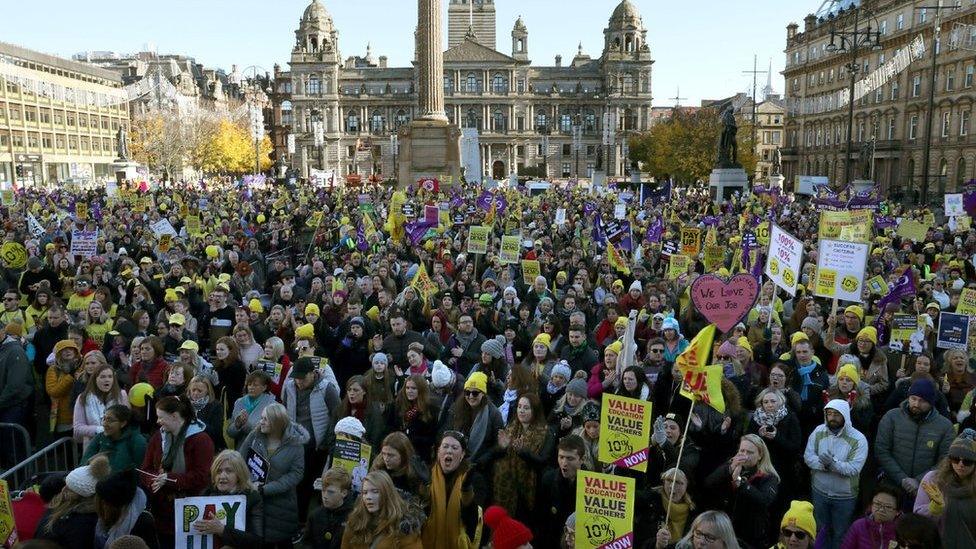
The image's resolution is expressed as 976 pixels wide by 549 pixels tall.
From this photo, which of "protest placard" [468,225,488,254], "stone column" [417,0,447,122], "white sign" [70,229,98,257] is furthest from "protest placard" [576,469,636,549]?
"stone column" [417,0,447,122]

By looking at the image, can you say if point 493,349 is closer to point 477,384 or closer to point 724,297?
point 477,384

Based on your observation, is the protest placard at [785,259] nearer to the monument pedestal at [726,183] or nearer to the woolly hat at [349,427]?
the woolly hat at [349,427]

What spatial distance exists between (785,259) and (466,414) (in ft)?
17.2

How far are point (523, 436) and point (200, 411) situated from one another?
2.62 m

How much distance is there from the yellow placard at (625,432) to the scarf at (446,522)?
1046 mm

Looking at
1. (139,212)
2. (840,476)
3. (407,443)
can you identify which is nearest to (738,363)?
(840,476)

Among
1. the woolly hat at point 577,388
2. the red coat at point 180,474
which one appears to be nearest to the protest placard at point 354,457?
the red coat at point 180,474

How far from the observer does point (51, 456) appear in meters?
7.61

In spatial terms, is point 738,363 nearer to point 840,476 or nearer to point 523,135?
point 840,476

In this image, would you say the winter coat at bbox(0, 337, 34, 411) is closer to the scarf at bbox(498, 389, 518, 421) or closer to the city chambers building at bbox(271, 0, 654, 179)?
the scarf at bbox(498, 389, 518, 421)

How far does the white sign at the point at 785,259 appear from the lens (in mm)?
9484

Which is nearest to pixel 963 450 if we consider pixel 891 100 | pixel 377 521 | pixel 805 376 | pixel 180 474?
pixel 805 376

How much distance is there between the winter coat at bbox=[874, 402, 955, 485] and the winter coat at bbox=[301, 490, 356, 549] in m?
4.00

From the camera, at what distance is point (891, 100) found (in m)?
57.3
